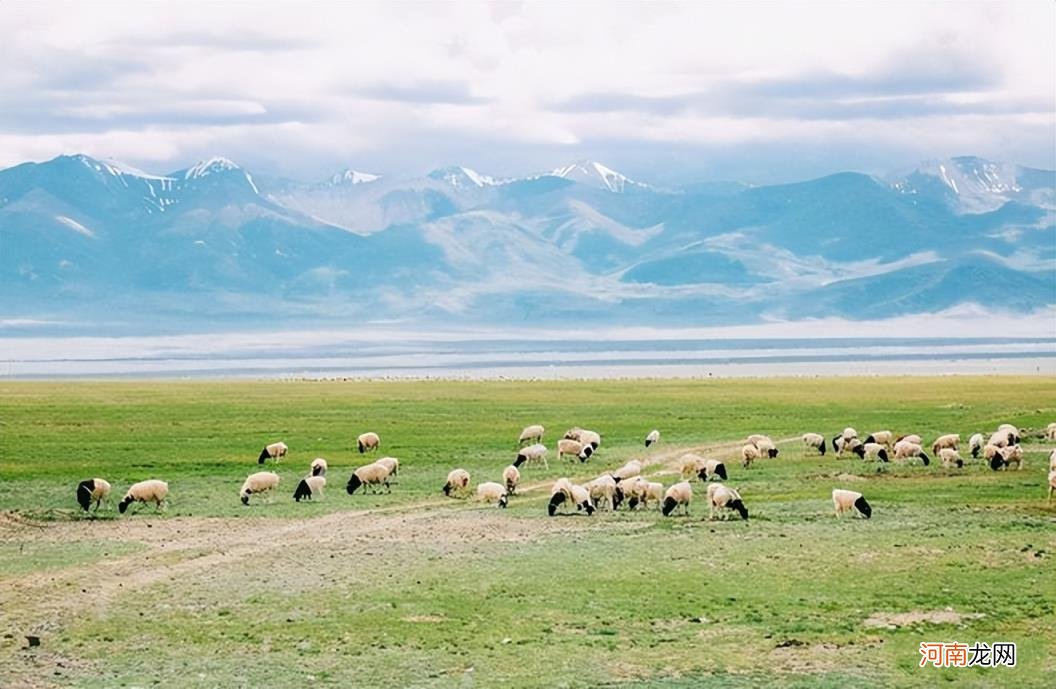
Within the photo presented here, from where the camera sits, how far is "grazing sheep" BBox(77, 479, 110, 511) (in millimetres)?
33344

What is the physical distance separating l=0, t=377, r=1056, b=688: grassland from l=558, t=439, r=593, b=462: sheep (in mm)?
342

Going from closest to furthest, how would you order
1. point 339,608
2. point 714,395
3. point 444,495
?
point 339,608, point 444,495, point 714,395

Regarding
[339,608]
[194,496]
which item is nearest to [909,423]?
[194,496]

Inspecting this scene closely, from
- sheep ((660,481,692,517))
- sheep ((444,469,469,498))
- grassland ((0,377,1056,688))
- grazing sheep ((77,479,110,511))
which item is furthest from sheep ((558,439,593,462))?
grazing sheep ((77,479,110,511))

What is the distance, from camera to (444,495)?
35.2m

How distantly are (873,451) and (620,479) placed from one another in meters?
9.82

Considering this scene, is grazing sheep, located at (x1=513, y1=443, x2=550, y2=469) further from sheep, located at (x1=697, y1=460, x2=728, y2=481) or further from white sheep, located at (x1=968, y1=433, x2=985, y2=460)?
white sheep, located at (x1=968, y1=433, x2=985, y2=460)

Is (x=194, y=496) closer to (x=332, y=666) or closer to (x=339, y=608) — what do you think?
(x=339, y=608)

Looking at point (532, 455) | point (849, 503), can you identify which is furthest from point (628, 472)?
point (849, 503)

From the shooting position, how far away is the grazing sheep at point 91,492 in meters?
33.3

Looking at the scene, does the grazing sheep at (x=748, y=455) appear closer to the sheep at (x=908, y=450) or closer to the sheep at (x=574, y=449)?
the sheep at (x=908, y=450)

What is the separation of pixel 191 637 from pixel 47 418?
4263 centimetres

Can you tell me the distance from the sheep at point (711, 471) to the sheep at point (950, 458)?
6170 millimetres

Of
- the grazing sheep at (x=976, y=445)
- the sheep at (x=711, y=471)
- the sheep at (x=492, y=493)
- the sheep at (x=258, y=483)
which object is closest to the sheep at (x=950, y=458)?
the grazing sheep at (x=976, y=445)
